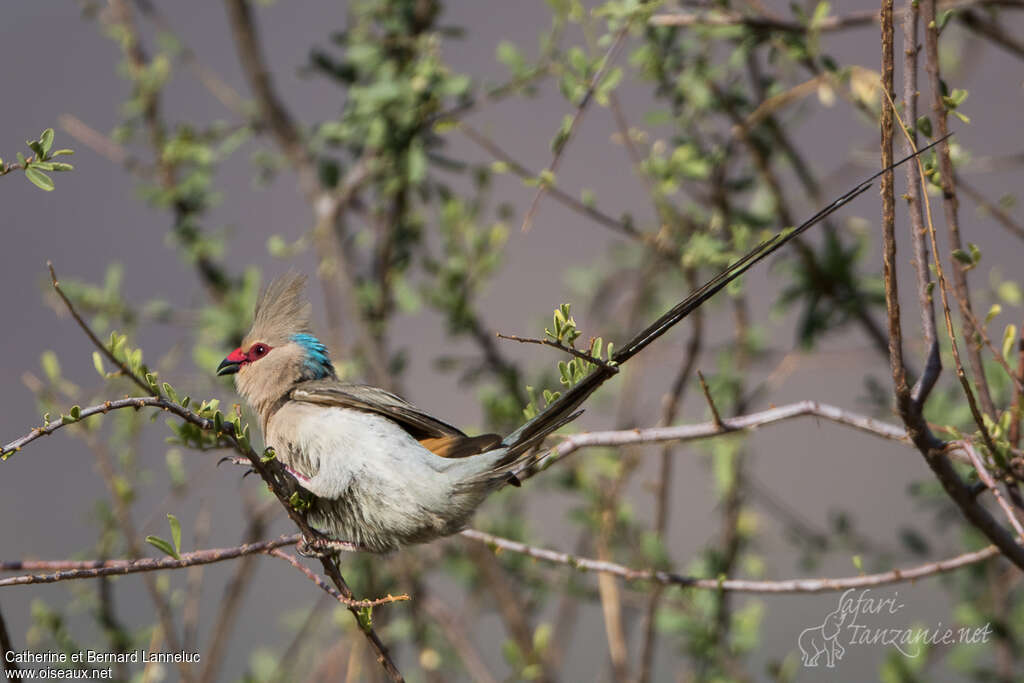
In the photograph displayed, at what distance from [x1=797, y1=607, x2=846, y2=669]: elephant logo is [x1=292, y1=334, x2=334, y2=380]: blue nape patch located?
5.45ft

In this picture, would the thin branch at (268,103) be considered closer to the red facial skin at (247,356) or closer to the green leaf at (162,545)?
the red facial skin at (247,356)

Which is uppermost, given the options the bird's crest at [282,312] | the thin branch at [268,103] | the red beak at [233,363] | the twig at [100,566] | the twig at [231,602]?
the thin branch at [268,103]

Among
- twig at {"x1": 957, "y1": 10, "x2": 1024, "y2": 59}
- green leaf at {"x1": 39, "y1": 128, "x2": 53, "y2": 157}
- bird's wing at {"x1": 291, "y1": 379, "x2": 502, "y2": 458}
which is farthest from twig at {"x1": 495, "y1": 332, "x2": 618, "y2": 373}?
twig at {"x1": 957, "y1": 10, "x2": 1024, "y2": 59}

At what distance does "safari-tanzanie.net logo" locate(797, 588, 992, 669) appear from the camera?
282cm

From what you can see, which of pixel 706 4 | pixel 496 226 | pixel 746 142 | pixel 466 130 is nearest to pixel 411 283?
pixel 496 226

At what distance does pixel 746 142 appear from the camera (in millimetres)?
3297

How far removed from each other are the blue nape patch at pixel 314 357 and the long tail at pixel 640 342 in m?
0.85

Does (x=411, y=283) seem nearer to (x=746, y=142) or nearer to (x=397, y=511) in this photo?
(x=746, y=142)

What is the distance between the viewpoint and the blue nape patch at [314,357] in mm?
2896

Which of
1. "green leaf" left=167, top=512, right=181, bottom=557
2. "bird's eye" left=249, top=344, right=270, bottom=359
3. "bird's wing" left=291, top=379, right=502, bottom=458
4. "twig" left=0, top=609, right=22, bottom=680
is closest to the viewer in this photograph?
"twig" left=0, top=609, right=22, bottom=680

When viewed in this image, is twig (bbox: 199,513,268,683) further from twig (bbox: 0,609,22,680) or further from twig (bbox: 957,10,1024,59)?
twig (bbox: 957,10,1024,59)

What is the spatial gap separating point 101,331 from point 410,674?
1.92 m

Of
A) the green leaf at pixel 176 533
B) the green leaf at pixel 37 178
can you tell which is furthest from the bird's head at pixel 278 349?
the green leaf at pixel 37 178

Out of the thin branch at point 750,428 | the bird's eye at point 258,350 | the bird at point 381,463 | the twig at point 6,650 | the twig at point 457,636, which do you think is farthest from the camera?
the twig at point 457,636
